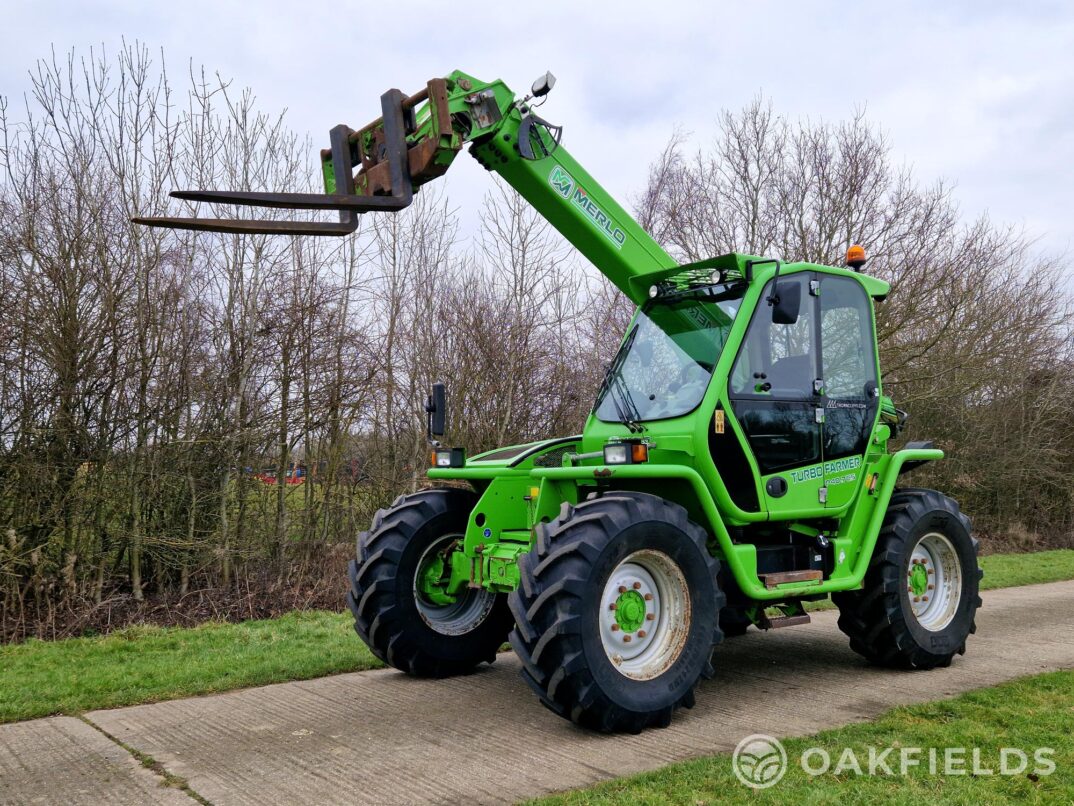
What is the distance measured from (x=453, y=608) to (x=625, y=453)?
214 centimetres

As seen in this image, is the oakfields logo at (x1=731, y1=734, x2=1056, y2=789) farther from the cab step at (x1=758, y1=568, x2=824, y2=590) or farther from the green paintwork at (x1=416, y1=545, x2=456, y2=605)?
the green paintwork at (x1=416, y1=545, x2=456, y2=605)

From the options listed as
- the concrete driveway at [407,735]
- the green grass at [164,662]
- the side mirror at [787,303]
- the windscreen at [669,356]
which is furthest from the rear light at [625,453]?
the green grass at [164,662]

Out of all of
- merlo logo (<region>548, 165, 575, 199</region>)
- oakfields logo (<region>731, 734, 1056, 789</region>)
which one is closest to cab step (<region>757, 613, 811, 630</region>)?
oakfields logo (<region>731, 734, 1056, 789</region>)

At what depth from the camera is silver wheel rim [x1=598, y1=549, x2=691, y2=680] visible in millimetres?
5246

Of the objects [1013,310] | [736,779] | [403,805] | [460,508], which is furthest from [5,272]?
[1013,310]

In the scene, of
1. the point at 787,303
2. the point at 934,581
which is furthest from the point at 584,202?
the point at 934,581

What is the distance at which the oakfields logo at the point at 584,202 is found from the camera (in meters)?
6.21

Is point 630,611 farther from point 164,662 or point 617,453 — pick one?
point 164,662

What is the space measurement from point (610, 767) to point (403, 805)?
1.04 m

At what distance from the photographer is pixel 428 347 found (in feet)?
43.9

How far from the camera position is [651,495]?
5355mm

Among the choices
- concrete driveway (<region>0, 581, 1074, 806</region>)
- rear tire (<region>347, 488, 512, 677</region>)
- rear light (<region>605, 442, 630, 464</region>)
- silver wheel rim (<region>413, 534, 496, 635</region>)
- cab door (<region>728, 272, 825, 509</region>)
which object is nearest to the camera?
concrete driveway (<region>0, 581, 1074, 806</region>)

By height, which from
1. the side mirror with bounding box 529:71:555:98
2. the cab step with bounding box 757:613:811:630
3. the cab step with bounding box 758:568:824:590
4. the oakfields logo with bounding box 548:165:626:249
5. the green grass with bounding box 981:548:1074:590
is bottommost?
the green grass with bounding box 981:548:1074:590

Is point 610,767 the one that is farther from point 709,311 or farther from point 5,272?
point 5,272
